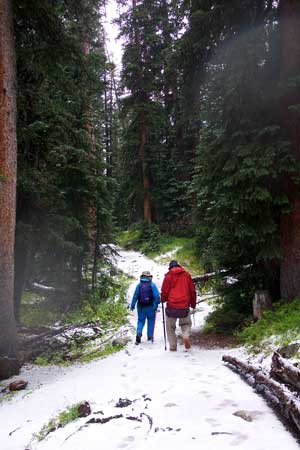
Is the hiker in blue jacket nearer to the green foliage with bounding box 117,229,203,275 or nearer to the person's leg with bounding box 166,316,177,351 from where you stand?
the person's leg with bounding box 166,316,177,351

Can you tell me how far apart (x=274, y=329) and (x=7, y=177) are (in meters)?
6.40

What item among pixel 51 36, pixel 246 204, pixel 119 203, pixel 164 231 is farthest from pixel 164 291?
pixel 119 203

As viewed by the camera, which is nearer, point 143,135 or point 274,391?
point 274,391

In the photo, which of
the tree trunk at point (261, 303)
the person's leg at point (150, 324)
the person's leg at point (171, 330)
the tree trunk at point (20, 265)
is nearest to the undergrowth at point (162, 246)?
the tree trunk at point (20, 265)

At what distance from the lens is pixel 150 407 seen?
16.3 ft

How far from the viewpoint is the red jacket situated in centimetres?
904

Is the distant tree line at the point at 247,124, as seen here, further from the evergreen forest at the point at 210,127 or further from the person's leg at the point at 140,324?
the person's leg at the point at 140,324

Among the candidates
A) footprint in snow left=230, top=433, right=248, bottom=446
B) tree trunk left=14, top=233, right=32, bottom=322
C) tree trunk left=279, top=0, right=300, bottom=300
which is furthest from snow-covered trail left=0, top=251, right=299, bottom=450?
tree trunk left=14, top=233, right=32, bottom=322

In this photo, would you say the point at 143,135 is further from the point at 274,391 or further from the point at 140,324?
the point at 274,391

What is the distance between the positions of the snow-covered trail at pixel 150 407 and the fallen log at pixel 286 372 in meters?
0.40

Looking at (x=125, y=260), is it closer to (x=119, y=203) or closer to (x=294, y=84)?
(x=119, y=203)

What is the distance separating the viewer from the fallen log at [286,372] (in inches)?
182

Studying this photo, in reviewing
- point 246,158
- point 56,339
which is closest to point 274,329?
point 246,158

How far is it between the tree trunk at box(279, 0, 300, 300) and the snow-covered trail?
7.89 ft
